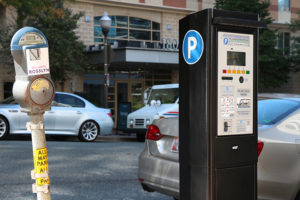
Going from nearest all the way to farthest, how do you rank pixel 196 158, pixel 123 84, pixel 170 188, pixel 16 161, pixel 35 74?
pixel 35 74, pixel 196 158, pixel 170 188, pixel 16 161, pixel 123 84

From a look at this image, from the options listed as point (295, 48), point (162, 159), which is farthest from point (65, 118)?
point (295, 48)

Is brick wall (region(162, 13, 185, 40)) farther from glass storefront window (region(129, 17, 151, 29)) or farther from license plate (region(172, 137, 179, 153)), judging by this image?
license plate (region(172, 137, 179, 153))

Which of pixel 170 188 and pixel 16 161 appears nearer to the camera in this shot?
pixel 170 188

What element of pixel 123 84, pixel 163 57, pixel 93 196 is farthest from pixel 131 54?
pixel 93 196

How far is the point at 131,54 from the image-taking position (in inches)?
815

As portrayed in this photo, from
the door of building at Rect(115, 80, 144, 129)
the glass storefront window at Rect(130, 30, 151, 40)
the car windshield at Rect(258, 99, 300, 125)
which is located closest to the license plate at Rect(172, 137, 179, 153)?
the car windshield at Rect(258, 99, 300, 125)

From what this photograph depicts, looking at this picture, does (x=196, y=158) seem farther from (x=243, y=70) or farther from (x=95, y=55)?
(x=95, y=55)

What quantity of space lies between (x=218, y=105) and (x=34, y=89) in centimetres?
138

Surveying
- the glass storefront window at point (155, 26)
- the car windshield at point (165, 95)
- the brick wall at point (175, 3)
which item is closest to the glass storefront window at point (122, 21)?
the glass storefront window at point (155, 26)

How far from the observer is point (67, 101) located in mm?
14164

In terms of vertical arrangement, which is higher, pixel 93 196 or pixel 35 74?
pixel 35 74

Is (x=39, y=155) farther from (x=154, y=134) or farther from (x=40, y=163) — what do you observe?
(x=154, y=134)

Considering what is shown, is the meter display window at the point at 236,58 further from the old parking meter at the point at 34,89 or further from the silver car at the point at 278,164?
the old parking meter at the point at 34,89

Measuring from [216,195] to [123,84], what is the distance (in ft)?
70.6
